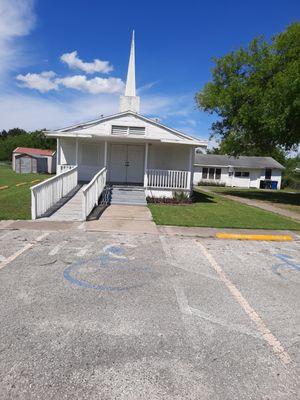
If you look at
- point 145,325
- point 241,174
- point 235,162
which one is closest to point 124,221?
point 145,325

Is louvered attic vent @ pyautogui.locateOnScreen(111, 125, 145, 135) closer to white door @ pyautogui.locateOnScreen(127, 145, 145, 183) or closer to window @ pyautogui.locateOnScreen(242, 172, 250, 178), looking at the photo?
white door @ pyautogui.locateOnScreen(127, 145, 145, 183)

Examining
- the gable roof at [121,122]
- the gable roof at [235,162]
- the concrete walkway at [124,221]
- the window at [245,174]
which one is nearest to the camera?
the concrete walkway at [124,221]

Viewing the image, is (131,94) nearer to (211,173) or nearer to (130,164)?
(130,164)

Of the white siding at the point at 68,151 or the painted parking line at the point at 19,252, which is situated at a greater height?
the white siding at the point at 68,151

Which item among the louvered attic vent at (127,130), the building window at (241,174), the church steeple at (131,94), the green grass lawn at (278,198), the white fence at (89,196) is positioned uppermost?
the church steeple at (131,94)

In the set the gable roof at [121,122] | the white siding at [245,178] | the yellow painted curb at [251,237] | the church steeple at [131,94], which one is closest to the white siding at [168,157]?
the gable roof at [121,122]

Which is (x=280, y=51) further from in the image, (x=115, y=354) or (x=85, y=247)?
(x=115, y=354)

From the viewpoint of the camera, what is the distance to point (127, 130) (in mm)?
16406

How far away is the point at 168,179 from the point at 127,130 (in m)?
3.38

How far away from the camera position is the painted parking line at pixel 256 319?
3.12 m

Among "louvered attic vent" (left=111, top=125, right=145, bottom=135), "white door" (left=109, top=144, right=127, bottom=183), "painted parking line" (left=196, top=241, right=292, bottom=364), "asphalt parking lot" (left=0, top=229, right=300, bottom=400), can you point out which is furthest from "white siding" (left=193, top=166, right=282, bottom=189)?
"painted parking line" (left=196, top=241, right=292, bottom=364)

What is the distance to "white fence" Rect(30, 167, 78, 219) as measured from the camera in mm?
9469

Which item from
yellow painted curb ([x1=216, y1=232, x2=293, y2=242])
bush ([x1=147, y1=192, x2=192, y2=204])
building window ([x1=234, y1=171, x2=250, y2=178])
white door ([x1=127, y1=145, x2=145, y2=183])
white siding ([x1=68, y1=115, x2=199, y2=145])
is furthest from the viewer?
building window ([x1=234, y1=171, x2=250, y2=178])

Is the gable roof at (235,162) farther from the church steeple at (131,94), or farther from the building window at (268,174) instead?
the church steeple at (131,94)
